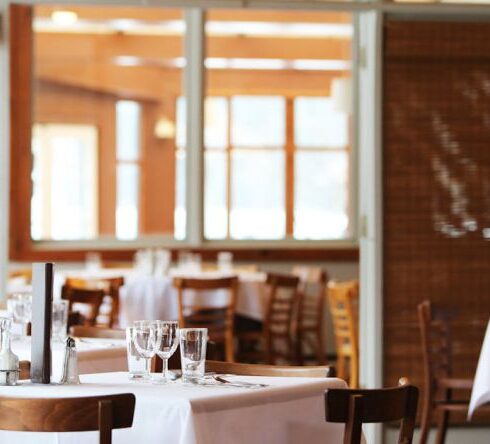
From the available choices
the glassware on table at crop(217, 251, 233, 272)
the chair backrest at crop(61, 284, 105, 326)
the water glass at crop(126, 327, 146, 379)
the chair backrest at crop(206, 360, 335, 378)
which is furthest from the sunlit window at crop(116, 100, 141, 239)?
the water glass at crop(126, 327, 146, 379)

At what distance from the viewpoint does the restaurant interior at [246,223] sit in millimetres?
3250

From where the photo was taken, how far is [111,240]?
453 inches

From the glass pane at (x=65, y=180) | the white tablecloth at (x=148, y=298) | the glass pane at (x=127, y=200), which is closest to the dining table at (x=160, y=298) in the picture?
the white tablecloth at (x=148, y=298)

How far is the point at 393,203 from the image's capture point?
6238 millimetres

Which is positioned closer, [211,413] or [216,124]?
[211,413]

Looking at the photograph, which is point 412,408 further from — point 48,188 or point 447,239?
point 48,188

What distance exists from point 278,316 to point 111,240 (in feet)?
6.51

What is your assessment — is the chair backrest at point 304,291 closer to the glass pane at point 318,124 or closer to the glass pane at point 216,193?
the glass pane at point 216,193

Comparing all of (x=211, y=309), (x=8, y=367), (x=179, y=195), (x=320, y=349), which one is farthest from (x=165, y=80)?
(x=8, y=367)

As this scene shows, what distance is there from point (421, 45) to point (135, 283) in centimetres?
341

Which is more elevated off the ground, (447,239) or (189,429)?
(447,239)

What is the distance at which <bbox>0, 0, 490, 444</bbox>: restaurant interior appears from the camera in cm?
Answer: 325

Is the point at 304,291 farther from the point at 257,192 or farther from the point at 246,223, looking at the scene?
the point at 257,192

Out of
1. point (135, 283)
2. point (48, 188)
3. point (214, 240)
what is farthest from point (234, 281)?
point (48, 188)
